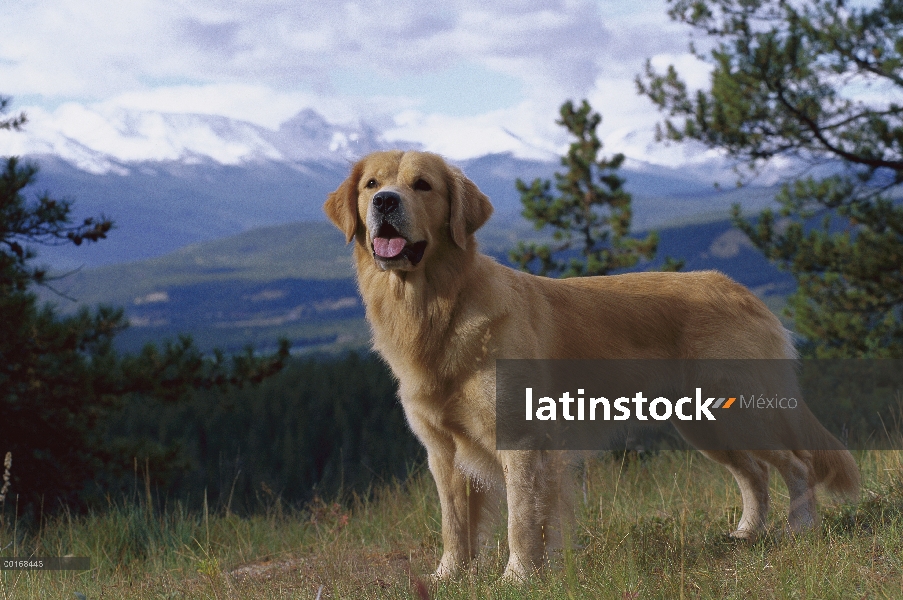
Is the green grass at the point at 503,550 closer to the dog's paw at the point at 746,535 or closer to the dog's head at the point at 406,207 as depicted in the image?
the dog's paw at the point at 746,535

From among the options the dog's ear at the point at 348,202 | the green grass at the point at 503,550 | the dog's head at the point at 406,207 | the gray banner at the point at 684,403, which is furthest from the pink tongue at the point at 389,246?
the green grass at the point at 503,550

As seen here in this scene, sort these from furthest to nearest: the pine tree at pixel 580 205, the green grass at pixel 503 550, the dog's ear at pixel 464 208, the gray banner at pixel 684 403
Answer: the pine tree at pixel 580 205, the gray banner at pixel 684 403, the dog's ear at pixel 464 208, the green grass at pixel 503 550

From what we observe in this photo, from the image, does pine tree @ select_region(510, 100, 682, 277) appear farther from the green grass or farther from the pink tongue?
the pink tongue

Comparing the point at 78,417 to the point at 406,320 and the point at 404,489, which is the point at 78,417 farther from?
the point at 406,320

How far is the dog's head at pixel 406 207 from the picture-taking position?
3.93 metres

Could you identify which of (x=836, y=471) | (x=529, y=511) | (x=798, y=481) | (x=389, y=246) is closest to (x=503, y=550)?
(x=529, y=511)

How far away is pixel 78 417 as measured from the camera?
9.52m

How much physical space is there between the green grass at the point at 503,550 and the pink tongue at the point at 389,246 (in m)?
1.37

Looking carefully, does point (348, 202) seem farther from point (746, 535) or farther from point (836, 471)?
point (836, 471)

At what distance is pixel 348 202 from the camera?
425 centimetres

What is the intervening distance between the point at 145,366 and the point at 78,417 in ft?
3.63

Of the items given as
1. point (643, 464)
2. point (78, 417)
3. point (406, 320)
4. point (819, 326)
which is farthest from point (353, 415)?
point (406, 320)

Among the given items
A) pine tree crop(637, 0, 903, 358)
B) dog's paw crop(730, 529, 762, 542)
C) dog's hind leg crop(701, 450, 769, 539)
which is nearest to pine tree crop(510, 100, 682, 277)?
Answer: pine tree crop(637, 0, 903, 358)

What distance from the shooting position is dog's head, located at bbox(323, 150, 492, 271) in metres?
3.93
